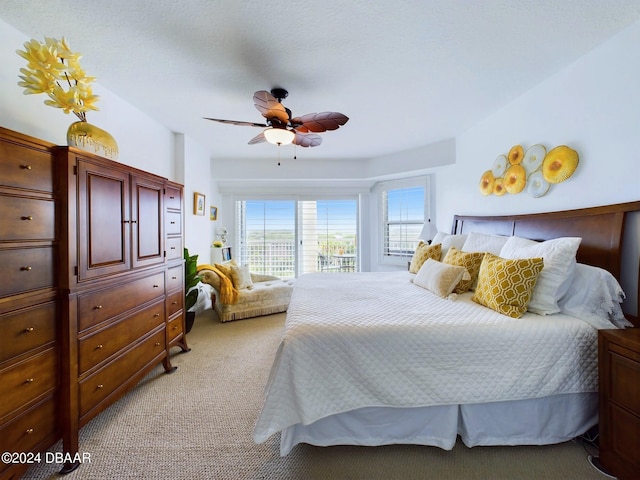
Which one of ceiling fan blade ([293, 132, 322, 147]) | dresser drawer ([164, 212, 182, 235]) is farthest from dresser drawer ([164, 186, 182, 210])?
ceiling fan blade ([293, 132, 322, 147])

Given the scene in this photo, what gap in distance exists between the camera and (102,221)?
5.30 feet

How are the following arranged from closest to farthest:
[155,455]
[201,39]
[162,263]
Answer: [155,455]
[201,39]
[162,263]

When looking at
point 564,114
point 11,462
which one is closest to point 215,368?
point 11,462

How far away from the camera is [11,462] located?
46.4 inches

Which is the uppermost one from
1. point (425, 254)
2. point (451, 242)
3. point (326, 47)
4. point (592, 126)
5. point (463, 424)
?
point (326, 47)

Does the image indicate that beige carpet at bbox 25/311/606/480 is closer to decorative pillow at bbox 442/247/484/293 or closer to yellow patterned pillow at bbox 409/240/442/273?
decorative pillow at bbox 442/247/484/293

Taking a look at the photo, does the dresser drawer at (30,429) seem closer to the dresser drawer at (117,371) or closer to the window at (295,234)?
the dresser drawer at (117,371)

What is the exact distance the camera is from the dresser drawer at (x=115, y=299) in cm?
149

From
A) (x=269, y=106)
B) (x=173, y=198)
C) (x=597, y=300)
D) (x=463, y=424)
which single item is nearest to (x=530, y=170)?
(x=597, y=300)

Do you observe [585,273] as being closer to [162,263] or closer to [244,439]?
[244,439]

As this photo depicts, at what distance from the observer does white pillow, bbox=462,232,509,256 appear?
232 cm

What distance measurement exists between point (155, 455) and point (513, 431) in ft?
6.54

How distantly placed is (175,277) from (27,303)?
1.22 meters

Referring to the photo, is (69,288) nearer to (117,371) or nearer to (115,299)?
(115,299)
